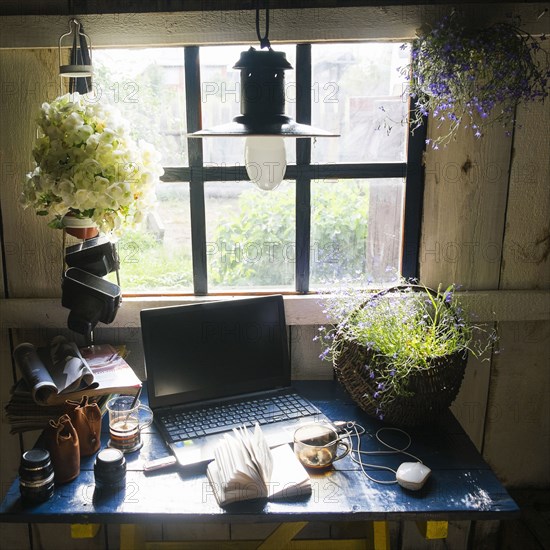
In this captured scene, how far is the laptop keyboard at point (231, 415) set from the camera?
183 centimetres

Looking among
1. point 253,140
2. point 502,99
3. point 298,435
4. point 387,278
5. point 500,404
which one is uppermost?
point 502,99

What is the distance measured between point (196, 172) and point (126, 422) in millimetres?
872

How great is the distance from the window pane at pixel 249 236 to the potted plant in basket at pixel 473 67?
57 centimetres

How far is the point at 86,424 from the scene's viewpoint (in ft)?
5.56

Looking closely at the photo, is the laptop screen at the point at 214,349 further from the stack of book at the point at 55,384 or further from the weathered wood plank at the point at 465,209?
the weathered wood plank at the point at 465,209

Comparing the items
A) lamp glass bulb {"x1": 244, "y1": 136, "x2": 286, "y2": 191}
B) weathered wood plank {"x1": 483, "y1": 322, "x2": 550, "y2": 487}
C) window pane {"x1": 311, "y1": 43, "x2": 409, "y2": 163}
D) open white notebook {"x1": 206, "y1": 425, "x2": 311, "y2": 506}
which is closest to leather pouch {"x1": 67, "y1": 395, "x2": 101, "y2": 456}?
open white notebook {"x1": 206, "y1": 425, "x2": 311, "y2": 506}

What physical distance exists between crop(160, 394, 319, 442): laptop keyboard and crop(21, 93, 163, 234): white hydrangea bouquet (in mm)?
623

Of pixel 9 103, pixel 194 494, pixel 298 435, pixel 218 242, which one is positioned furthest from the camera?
pixel 218 242

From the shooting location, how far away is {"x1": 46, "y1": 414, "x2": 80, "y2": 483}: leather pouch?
159cm

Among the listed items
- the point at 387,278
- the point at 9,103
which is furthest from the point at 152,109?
the point at 387,278

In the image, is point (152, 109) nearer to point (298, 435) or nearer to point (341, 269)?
point (341, 269)

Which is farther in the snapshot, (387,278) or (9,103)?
(387,278)

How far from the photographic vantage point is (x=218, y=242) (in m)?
2.20

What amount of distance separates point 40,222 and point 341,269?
107 cm
